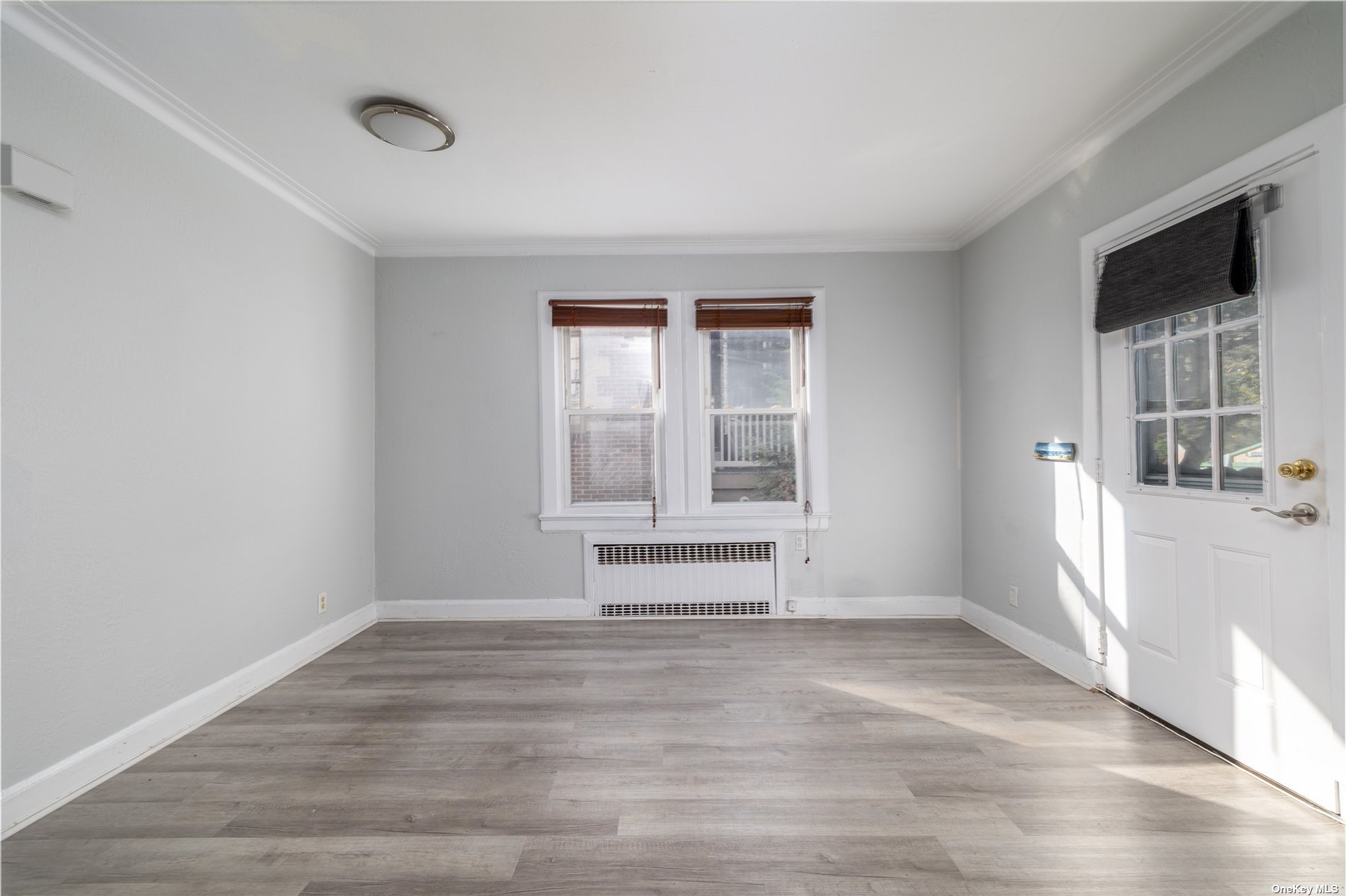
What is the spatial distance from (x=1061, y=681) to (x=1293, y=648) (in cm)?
115

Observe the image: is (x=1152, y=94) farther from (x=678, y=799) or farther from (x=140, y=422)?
(x=140, y=422)

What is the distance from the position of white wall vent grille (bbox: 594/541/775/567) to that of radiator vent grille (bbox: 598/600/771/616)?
0.30 meters

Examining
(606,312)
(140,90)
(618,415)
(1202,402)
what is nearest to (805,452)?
(618,415)

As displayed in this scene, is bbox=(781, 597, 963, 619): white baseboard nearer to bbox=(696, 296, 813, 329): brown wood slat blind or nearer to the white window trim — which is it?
the white window trim

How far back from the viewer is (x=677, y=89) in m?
2.41

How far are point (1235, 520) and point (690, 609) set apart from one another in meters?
2.99

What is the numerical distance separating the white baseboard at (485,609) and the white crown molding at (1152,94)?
12.5 feet

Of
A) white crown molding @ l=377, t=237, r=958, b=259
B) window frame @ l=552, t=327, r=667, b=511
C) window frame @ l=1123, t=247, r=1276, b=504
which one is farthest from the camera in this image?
Answer: window frame @ l=552, t=327, r=667, b=511

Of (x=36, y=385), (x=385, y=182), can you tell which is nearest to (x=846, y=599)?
(x=385, y=182)

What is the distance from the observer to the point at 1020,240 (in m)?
3.46

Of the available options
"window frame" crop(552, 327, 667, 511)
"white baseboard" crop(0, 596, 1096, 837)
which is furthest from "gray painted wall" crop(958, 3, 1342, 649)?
"window frame" crop(552, 327, 667, 511)

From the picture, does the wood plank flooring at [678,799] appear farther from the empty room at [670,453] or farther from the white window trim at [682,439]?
the white window trim at [682,439]

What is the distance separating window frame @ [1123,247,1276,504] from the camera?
2.05 m

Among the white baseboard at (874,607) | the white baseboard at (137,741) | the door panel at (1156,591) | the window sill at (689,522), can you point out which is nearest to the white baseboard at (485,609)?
the window sill at (689,522)
